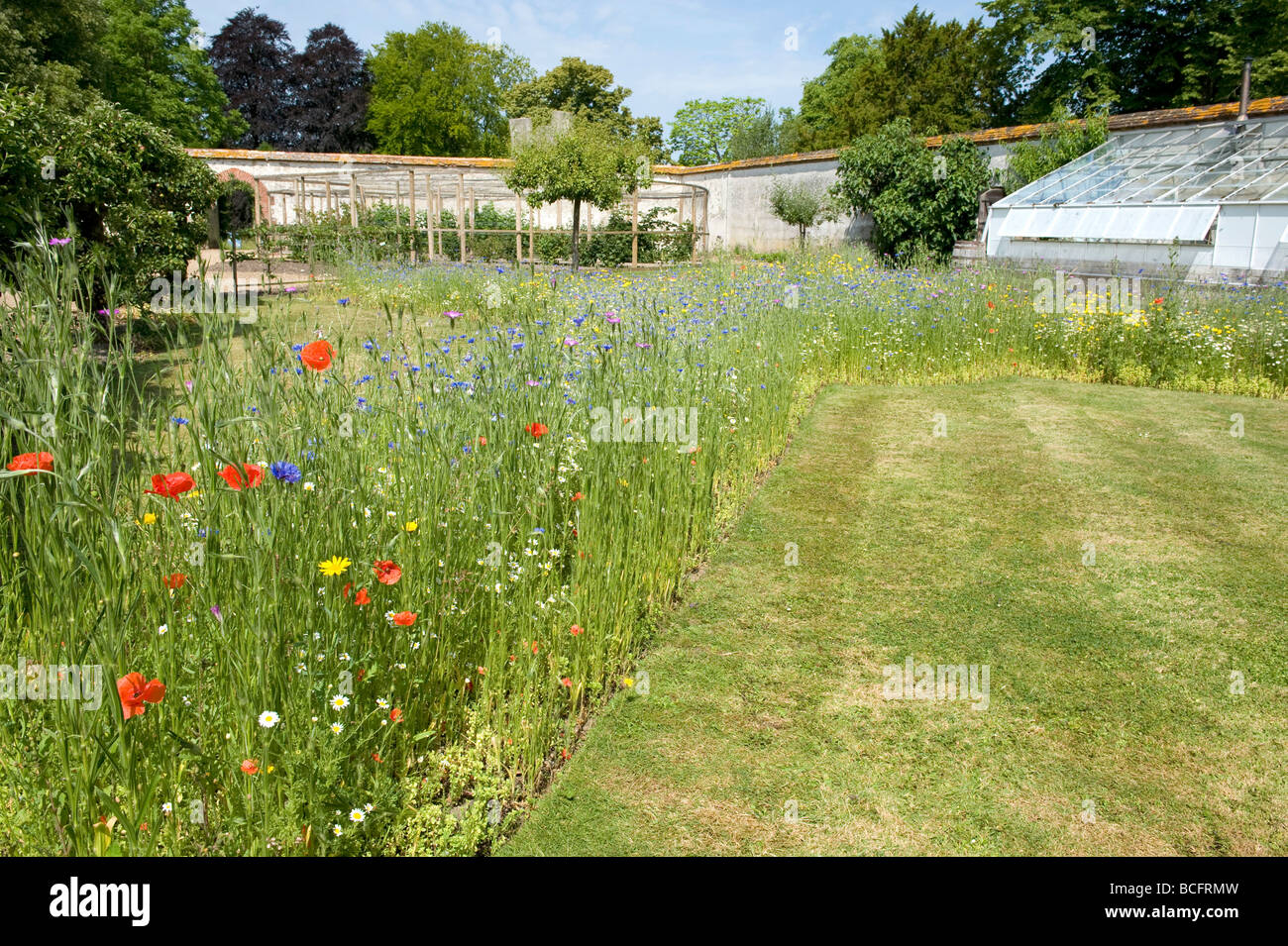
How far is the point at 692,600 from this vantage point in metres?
3.96

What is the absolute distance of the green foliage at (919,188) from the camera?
1789 centimetres

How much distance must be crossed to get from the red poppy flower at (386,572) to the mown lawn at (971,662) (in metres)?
0.84

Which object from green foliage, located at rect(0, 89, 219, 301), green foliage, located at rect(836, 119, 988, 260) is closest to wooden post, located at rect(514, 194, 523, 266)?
green foliage, located at rect(0, 89, 219, 301)

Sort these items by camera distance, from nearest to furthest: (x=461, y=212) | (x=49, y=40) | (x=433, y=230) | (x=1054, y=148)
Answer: (x=1054, y=148), (x=461, y=212), (x=433, y=230), (x=49, y=40)

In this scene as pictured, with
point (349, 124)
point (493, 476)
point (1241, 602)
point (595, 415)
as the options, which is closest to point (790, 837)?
point (493, 476)

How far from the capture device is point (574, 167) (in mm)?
17625

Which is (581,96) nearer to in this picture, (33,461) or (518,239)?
(518,239)

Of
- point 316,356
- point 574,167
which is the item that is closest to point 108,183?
point 316,356

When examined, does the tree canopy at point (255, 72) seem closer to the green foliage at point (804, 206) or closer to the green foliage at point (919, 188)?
the green foliage at point (804, 206)

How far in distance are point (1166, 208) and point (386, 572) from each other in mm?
12752

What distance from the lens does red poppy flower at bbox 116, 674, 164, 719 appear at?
5.30 ft

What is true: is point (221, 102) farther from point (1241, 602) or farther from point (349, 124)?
point (1241, 602)

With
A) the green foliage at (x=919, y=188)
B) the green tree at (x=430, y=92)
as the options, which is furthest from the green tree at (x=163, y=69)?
the green foliage at (x=919, y=188)
